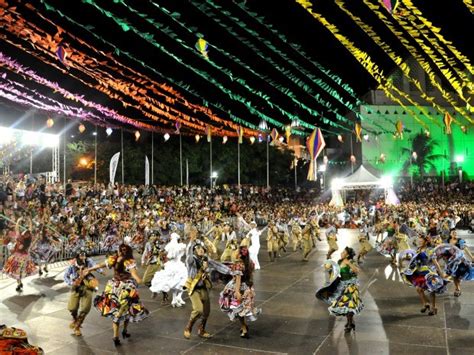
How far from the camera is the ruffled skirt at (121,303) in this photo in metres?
6.93

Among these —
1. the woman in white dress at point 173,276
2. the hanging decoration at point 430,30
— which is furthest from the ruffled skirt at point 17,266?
the hanging decoration at point 430,30

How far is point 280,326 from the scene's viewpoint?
308 inches

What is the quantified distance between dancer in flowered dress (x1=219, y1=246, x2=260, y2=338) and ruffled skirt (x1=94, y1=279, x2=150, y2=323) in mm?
1302

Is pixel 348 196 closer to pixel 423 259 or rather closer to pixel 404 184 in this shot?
pixel 404 184

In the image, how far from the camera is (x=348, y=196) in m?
46.5

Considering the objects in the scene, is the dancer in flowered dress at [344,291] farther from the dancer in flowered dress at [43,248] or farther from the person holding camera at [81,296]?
the dancer in flowered dress at [43,248]

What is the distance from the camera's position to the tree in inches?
1770

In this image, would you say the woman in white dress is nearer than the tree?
Yes

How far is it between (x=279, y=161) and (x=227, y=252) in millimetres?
34066

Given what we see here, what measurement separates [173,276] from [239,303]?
8.09 ft

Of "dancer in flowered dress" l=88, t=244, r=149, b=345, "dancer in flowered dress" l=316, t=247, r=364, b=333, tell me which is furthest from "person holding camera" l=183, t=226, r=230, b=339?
"dancer in flowered dress" l=316, t=247, r=364, b=333

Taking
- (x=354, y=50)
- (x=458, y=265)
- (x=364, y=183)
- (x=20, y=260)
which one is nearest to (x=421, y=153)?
(x=364, y=183)

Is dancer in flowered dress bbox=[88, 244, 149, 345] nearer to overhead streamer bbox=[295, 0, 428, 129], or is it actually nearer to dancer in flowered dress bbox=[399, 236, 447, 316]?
dancer in flowered dress bbox=[399, 236, 447, 316]

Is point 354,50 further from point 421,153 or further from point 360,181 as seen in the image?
point 421,153
